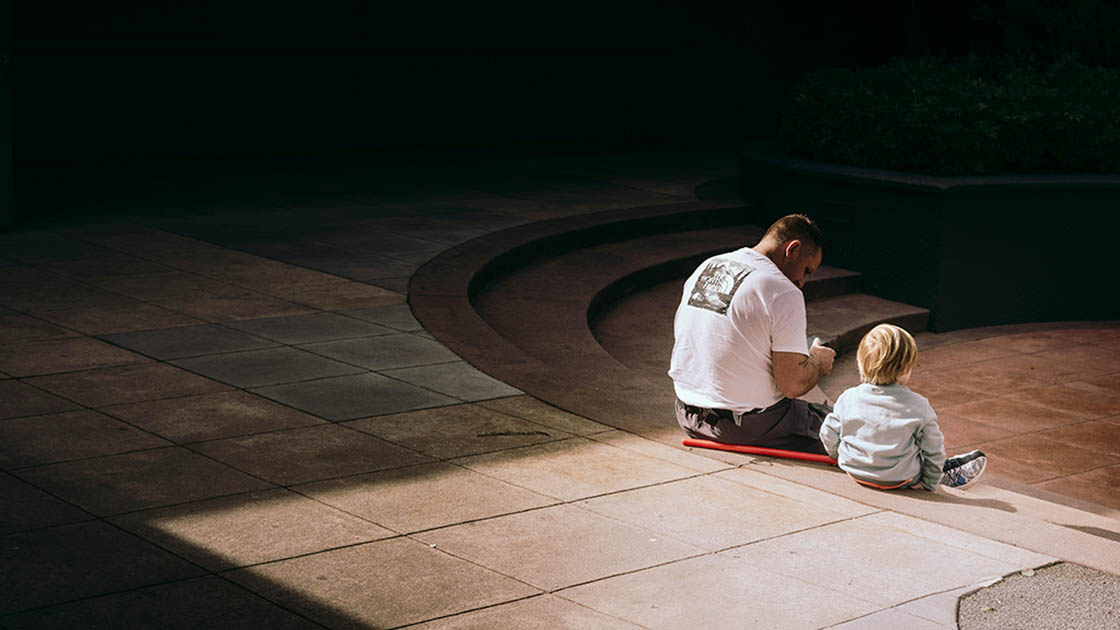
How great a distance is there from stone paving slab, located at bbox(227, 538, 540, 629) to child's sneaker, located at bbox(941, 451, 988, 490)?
89.3 inches

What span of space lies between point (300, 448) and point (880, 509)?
2476 millimetres

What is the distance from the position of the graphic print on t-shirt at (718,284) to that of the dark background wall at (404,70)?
8.91 metres

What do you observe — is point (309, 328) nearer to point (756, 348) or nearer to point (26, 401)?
point (26, 401)

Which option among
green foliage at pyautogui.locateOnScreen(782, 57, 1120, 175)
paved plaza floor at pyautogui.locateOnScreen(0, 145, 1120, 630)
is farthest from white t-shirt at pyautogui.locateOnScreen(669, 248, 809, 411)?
green foliage at pyautogui.locateOnScreen(782, 57, 1120, 175)

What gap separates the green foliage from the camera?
40.2 feet

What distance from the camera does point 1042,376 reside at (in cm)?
1052

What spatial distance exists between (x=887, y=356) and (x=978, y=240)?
256 inches

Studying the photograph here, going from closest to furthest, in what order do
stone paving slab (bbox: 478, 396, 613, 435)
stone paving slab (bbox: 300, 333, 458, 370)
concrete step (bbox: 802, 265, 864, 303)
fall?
1. stone paving slab (bbox: 478, 396, 613, 435)
2. stone paving slab (bbox: 300, 333, 458, 370)
3. concrete step (bbox: 802, 265, 864, 303)

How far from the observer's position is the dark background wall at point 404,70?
44.4 feet

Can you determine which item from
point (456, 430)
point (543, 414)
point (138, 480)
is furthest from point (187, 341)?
point (138, 480)

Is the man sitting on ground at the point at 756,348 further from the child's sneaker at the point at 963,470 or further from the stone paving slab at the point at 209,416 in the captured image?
the stone paving slab at the point at 209,416

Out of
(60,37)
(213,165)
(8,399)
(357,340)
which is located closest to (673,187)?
(213,165)

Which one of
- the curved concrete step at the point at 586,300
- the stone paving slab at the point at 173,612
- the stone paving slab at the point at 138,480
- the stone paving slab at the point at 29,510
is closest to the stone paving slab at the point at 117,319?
the curved concrete step at the point at 586,300

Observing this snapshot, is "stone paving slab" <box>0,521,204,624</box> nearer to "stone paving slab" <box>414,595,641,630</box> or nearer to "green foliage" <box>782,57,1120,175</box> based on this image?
"stone paving slab" <box>414,595,641,630</box>
